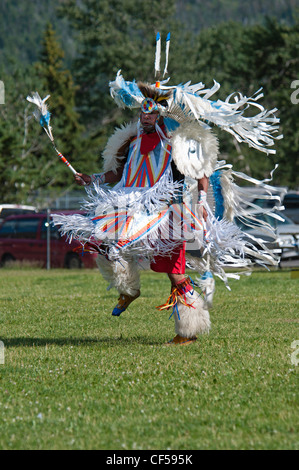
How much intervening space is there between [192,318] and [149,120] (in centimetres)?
189

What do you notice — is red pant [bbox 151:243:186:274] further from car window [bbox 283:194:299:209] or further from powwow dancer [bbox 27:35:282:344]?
car window [bbox 283:194:299:209]

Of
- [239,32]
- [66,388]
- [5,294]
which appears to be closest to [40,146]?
[239,32]

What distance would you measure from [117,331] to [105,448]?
4.25 metres

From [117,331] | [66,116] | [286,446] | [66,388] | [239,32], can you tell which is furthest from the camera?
[239,32]

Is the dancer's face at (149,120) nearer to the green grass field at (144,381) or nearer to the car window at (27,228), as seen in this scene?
the green grass field at (144,381)

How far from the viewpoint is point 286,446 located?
13.1 ft

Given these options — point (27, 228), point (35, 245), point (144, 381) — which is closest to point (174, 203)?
point (144, 381)

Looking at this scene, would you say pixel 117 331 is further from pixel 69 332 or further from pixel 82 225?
pixel 82 225

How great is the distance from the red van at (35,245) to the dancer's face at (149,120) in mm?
13155

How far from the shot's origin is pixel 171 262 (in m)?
7.11

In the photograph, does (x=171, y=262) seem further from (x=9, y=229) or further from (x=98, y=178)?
(x=9, y=229)

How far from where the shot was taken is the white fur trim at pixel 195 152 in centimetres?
691

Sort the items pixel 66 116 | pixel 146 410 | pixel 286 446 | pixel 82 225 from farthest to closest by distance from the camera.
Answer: pixel 66 116 < pixel 82 225 < pixel 146 410 < pixel 286 446

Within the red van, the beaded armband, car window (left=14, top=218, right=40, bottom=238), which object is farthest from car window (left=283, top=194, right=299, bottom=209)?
the beaded armband
